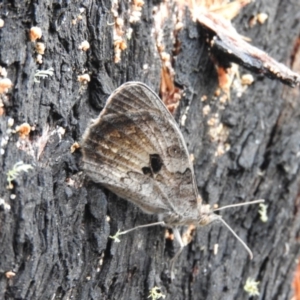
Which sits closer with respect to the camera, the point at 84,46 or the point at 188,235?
the point at 84,46

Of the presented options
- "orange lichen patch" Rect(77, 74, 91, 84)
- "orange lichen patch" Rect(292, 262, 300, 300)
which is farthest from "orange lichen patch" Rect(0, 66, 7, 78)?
"orange lichen patch" Rect(292, 262, 300, 300)

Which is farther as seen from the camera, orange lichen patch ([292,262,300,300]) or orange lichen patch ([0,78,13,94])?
orange lichen patch ([292,262,300,300])

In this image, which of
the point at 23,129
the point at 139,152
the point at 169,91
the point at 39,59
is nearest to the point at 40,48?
the point at 39,59

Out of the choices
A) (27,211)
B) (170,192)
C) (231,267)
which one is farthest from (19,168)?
(231,267)

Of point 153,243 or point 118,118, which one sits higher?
point 118,118

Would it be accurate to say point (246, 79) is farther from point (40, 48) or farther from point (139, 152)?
point (40, 48)

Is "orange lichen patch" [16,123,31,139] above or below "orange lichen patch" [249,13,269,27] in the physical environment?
below

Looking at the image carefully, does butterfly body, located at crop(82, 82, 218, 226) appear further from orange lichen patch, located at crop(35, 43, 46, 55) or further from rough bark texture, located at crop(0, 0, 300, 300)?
orange lichen patch, located at crop(35, 43, 46, 55)

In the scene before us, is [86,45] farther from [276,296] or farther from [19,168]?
[276,296]
